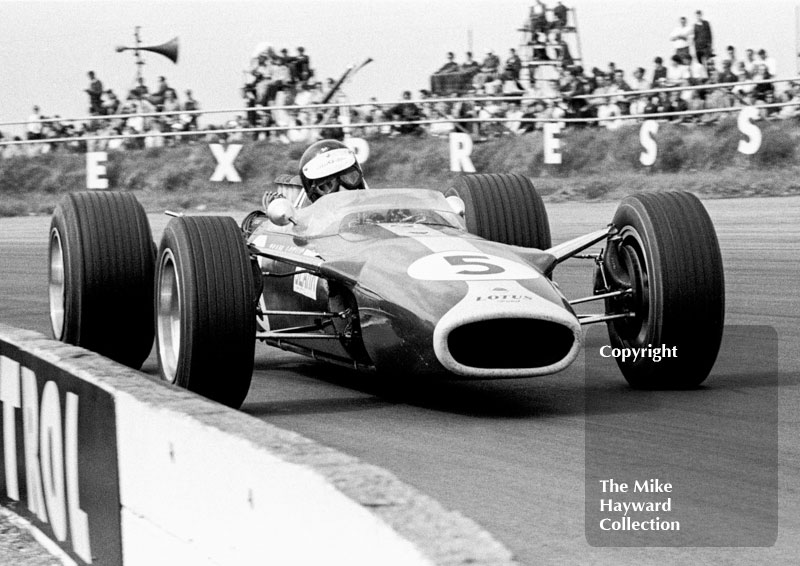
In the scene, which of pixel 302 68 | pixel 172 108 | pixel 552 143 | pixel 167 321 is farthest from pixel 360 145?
pixel 167 321

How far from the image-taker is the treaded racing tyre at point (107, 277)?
308 inches

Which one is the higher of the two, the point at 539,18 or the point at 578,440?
the point at 539,18

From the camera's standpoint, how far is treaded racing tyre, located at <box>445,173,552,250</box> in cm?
818

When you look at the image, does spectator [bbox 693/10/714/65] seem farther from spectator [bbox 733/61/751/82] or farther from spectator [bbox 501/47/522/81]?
spectator [bbox 501/47/522/81]

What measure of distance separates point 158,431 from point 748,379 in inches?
175

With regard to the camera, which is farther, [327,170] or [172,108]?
[172,108]

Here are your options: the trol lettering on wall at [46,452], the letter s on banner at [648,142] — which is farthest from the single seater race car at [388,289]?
the letter s on banner at [648,142]

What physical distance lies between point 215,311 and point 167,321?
0.90 meters

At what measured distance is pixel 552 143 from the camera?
21.1 metres

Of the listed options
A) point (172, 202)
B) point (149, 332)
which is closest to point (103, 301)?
point (149, 332)

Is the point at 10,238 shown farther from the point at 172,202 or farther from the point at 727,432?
the point at 727,432

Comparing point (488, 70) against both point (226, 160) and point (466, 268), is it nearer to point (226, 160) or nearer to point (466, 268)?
point (226, 160)

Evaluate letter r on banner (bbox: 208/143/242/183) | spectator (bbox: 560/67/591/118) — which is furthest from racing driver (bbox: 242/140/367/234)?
letter r on banner (bbox: 208/143/242/183)

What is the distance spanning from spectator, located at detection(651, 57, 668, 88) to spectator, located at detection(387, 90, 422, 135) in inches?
175
